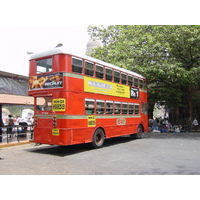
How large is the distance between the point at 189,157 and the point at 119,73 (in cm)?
610

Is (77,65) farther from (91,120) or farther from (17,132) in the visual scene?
(17,132)

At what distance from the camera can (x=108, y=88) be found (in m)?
11.8

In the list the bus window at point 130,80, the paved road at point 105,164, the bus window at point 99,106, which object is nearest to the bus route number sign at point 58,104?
the paved road at point 105,164

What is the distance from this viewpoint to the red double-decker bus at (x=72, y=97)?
9.23 metres

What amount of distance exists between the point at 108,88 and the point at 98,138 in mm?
2652

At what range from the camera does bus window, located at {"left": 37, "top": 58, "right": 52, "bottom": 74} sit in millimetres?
9648

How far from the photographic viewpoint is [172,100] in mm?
24109

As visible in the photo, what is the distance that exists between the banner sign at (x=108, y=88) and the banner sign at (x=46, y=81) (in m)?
1.41

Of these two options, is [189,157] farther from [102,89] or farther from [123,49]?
[123,49]

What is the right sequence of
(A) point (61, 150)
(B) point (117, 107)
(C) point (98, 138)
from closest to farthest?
1. (A) point (61, 150)
2. (C) point (98, 138)
3. (B) point (117, 107)

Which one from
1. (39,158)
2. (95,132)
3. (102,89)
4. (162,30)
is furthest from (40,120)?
(162,30)

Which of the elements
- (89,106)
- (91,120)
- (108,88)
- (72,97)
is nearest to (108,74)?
(108,88)

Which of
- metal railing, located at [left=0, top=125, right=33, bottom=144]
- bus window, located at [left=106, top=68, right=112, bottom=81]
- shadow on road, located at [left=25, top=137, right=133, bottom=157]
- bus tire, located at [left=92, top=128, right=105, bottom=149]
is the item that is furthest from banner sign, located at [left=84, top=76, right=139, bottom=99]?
metal railing, located at [left=0, top=125, right=33, bottom=144]

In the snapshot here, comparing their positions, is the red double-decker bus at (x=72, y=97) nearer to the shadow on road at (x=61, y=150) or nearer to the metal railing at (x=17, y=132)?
the shadow on road at (x=61, y=150)
